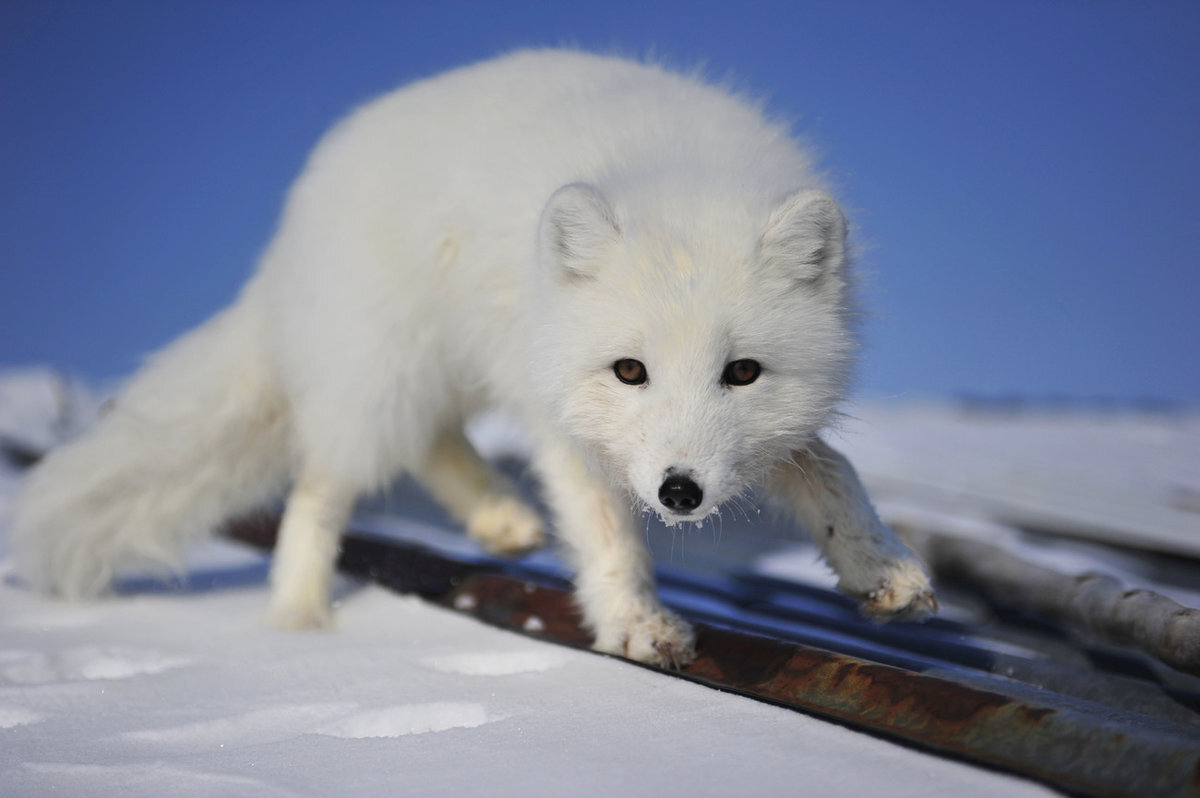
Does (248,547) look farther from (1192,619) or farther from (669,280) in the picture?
(1192,619)

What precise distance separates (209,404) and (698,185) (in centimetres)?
193

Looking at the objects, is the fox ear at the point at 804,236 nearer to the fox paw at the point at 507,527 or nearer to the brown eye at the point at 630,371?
the brown eye at the point at 630,371

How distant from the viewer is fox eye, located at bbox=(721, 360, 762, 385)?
197 cm

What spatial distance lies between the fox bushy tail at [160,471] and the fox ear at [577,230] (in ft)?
5.14

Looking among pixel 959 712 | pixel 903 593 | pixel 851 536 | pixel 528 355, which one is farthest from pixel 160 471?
pixel 959 712

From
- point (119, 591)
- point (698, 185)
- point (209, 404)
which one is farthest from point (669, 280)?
point (119, 591)

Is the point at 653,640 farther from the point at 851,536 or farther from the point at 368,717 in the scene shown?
the point at 368,717

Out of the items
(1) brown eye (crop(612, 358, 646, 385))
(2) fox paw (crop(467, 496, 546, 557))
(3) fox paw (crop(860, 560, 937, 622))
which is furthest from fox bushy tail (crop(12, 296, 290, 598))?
(3) fox paw (crop(860, 560, 937, 622))

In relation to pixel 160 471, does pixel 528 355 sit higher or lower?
higher

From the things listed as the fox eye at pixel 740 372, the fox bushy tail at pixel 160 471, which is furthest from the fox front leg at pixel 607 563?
the fox bushy tail at pixel 160 471

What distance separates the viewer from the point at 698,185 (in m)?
2.17

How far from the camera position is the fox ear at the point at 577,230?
2000 mm

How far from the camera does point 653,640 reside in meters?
2.15

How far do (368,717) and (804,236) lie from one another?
4.34ft
